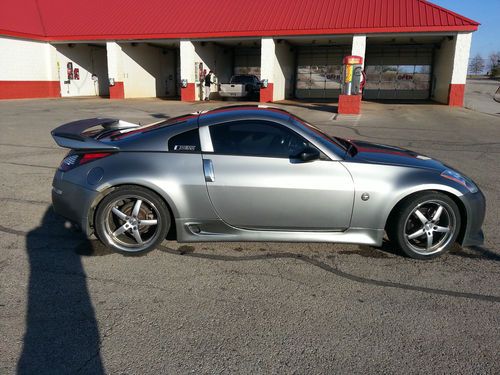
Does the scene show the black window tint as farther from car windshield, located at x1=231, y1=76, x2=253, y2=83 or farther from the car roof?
car windshield, located at x1=231, y1=76, x2=253, y2=83

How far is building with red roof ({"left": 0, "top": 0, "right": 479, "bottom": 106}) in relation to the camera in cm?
2305

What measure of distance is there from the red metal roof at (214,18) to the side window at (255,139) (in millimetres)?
20762

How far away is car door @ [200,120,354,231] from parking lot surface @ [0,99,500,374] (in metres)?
0.41

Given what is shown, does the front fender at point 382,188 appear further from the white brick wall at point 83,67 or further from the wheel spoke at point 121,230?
the white brick wall at point 83,67

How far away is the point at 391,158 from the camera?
425cm

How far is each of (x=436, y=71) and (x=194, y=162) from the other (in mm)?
28568

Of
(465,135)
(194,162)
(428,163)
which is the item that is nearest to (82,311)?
(194,162)

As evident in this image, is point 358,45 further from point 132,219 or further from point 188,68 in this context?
point 132,219

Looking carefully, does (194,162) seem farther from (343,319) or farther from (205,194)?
(343,319)

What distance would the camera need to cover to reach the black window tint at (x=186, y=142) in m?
4.09

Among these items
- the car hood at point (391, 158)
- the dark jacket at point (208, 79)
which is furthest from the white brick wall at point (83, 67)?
the car hood at point (391, 158)

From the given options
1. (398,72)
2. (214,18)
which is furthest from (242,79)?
(398,72)

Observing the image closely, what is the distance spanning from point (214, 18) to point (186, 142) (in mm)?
24248

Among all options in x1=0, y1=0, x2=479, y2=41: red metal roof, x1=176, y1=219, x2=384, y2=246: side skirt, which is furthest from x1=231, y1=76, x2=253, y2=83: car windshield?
x1=176, y1=219, x2=384, y2=246: side skirt
